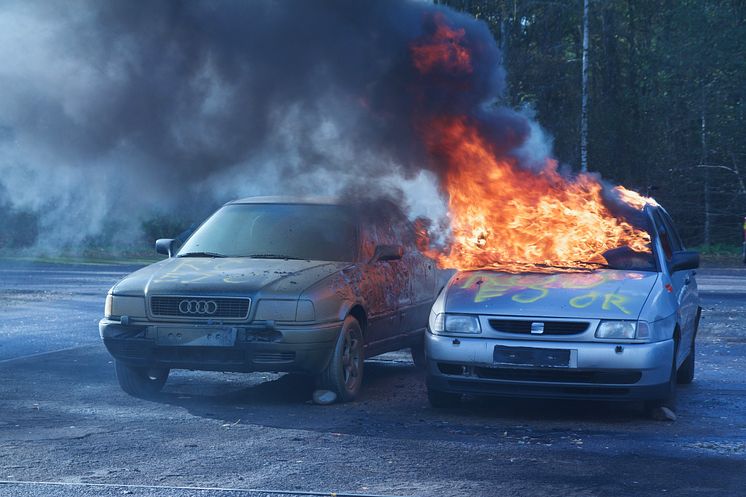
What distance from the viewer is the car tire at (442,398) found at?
8.27 meters

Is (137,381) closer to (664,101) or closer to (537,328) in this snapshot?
(537,328)

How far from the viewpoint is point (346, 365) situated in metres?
8.70

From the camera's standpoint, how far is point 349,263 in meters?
9.12

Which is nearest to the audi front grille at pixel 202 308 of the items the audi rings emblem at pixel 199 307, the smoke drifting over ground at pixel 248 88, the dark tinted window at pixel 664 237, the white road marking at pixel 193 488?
the audi rings emblem at pixel 199 307

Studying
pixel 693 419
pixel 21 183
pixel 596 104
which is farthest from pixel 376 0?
pixel 596 104

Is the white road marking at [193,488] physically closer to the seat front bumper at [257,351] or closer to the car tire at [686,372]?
the seat front bumper at [257,351]

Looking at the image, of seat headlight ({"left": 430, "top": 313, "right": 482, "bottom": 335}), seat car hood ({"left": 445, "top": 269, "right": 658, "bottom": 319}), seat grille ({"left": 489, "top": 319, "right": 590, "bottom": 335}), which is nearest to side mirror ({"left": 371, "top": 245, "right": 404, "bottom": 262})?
seat car hood ({"left": 445, "top": 269, "right": 658, "bottom": 319})

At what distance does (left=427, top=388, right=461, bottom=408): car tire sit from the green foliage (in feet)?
76.6

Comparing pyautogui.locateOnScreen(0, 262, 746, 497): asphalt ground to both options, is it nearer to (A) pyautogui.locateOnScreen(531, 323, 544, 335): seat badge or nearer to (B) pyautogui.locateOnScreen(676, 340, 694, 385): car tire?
(B) pyautogui.locateOnScreen(676, 340, 694, 385): car tire

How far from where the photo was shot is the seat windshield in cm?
930

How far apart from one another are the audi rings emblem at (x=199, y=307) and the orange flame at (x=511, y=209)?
2.19 metres

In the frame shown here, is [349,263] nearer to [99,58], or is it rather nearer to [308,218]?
[308,218]

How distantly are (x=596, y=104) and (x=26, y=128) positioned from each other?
80.9 feet

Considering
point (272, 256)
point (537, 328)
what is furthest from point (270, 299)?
point (537, 328)
